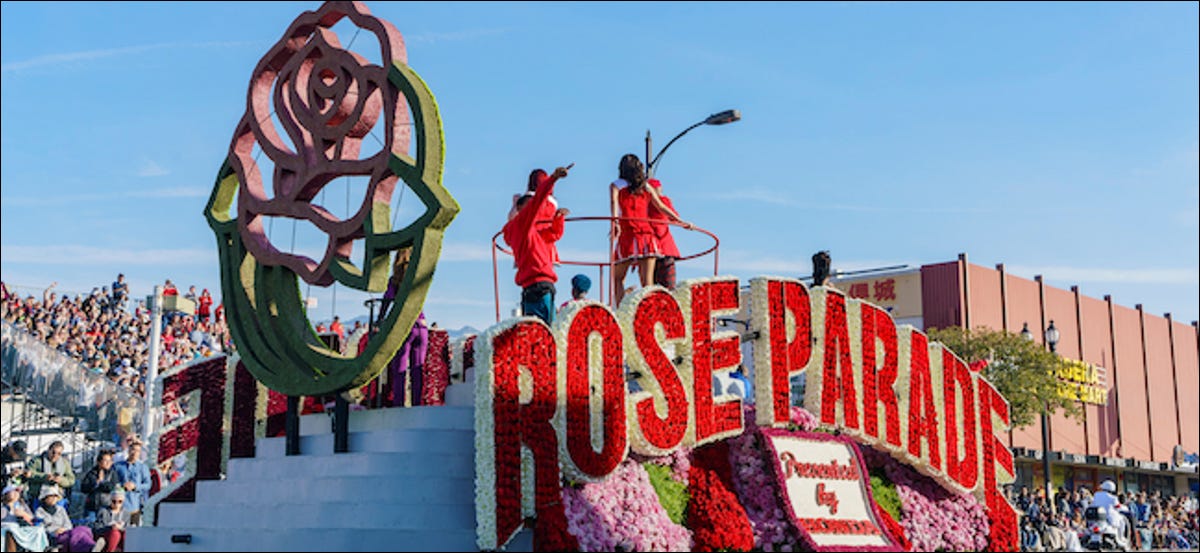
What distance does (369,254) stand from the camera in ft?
40.7

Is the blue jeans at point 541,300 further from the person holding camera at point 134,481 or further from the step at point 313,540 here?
the person holding camera at point 134,481

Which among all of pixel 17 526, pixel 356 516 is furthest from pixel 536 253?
pixel 17 526

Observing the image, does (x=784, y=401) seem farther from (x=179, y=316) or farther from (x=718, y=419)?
(x=179, y=316)

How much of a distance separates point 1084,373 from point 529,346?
41884 millimetres

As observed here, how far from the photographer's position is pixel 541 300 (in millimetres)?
13336

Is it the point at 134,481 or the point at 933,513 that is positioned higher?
the point at 134,481

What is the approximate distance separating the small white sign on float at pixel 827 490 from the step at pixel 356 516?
3.94m

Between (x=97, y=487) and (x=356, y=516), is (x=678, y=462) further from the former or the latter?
(x=97, y=487)

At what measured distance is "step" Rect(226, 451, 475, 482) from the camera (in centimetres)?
1186

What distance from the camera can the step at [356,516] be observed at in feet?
37.9

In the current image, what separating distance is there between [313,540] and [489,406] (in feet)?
6.43

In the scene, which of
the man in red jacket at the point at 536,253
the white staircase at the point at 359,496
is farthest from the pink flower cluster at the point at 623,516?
the man in red jacket at the point at 536,253

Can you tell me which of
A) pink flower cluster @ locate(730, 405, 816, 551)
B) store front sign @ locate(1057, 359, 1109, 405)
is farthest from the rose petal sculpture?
store front sign @ locate(1057, 359, 1109, 405)

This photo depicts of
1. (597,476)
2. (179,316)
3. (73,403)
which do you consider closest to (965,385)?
(597,476)
